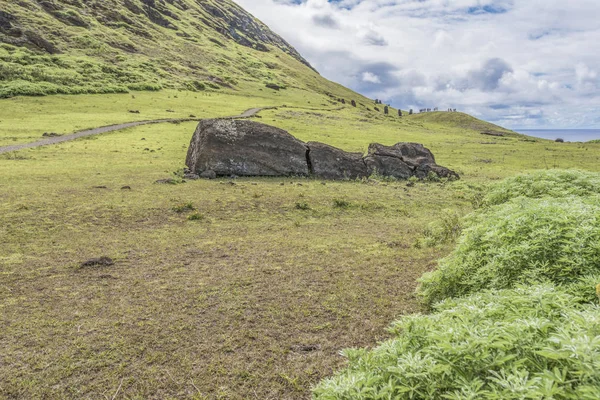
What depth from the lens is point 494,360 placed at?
279 cm

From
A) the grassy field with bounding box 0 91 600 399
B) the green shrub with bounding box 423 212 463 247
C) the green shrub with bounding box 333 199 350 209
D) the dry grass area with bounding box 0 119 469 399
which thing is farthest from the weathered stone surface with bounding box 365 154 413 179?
the green shrub with bounding box 423 212 463 247

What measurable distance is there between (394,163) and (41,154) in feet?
93.7

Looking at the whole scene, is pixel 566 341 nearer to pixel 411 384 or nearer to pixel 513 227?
pixel 411 384

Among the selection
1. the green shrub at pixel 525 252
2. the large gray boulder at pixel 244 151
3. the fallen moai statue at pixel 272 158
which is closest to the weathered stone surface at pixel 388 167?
the fallen moai statue at pixel 272 158

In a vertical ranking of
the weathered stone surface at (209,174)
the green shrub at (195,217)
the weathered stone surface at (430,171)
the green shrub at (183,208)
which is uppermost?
the weathered stone surface at (430,171)

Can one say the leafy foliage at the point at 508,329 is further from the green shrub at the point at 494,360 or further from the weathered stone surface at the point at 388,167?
the weathered stone surface at the point at 388,167

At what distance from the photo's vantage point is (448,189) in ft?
76.6

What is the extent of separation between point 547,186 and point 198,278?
10.5 meters

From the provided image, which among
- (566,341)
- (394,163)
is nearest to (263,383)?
(566,341)

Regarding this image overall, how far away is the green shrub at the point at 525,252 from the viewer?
4934mm

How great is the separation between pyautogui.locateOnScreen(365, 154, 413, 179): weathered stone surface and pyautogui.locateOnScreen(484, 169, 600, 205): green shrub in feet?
47.4

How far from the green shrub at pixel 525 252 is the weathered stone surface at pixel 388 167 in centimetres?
1978

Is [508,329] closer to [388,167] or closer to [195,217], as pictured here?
[195,217]

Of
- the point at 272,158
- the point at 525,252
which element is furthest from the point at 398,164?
the point at 525,252
